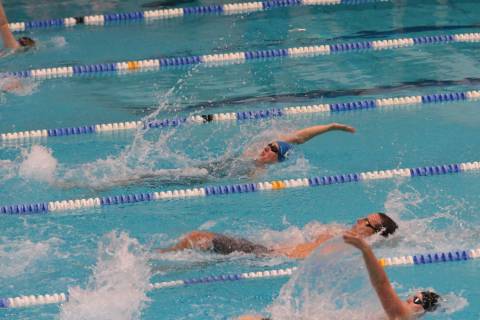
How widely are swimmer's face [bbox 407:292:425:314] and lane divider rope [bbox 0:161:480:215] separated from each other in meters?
1.87

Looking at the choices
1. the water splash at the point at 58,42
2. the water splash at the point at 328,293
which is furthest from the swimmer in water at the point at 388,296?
the water splash at the point at 58,42

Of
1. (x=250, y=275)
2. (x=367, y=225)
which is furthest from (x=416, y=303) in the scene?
(x=250, y=275)

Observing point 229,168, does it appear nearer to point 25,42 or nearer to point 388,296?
point 388,296

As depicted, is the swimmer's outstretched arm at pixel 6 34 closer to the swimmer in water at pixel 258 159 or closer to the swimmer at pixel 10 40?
the swimmer at pixel 10 40

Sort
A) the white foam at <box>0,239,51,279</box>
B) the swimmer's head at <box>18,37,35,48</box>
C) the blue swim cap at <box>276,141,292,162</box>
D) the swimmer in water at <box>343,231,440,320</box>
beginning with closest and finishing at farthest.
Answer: the swimmer in water at <box>343,231,440,320</box> → the white foam at <box>0,239,51,279</box> → the blue swim cap at <box>276,141,292,162</box> → the swimmer's head at <box>18,37,35,48</box>

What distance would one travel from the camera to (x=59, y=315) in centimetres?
496

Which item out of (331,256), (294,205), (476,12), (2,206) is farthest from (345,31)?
(331,256)

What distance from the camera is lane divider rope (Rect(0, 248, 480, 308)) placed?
5.07m

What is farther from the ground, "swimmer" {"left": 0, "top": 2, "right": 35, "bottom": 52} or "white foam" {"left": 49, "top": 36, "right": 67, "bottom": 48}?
"swimmer" {"left": 0, "top": 2, "right": 35, "bottom": 52}

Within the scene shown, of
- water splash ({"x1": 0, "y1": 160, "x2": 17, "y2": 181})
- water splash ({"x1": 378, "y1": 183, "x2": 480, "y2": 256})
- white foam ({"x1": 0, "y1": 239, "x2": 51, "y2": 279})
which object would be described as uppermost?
water splash ({"x1": 0, "y1": 160, "x2": 17, "y2": 181})

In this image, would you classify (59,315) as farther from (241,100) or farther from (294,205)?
(241,100)

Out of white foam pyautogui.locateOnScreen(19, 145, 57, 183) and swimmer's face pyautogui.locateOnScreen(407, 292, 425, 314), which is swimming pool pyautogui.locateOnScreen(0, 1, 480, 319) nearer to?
white foam pyautogui.locateOnScreen(19, 145, 57, 183)

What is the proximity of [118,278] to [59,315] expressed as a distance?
313 millimetres

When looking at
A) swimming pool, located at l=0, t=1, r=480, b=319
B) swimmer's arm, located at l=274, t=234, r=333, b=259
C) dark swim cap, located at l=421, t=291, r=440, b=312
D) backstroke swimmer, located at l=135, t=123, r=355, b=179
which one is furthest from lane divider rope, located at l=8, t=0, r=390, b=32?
dark swim cap, located at l=421, t=291, r=440, b=312
